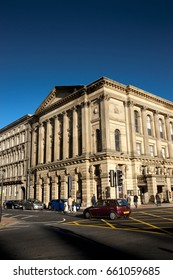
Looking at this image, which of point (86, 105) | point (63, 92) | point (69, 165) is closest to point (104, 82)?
point (86, 105)

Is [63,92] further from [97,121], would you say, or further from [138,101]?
[138,101]

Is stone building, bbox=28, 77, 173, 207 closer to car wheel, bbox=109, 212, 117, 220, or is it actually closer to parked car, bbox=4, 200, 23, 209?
parked car, bbox=4, 200, 23, 209

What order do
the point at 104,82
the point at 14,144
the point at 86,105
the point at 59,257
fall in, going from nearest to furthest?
the point at 59,257
the point at 104,82
the point at 86,105
the point at 14,144

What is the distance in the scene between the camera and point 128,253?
22.9 ft

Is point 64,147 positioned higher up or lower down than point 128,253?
higher up

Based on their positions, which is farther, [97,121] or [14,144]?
[14,144]

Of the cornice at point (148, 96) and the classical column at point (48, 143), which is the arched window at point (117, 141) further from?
the classical column at point (48, 143)

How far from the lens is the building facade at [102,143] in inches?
1318

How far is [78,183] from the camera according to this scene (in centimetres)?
3616

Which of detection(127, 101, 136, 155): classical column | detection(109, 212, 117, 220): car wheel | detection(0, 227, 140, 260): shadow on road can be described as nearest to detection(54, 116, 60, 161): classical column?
detection(127, 101, 136, 155): classical column

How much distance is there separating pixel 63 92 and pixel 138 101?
46.7 ft

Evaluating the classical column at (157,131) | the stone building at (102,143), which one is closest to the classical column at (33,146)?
the stone building at (102,143)

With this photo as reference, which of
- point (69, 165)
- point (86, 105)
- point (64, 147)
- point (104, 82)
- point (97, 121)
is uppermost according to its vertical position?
point (104, 82)
